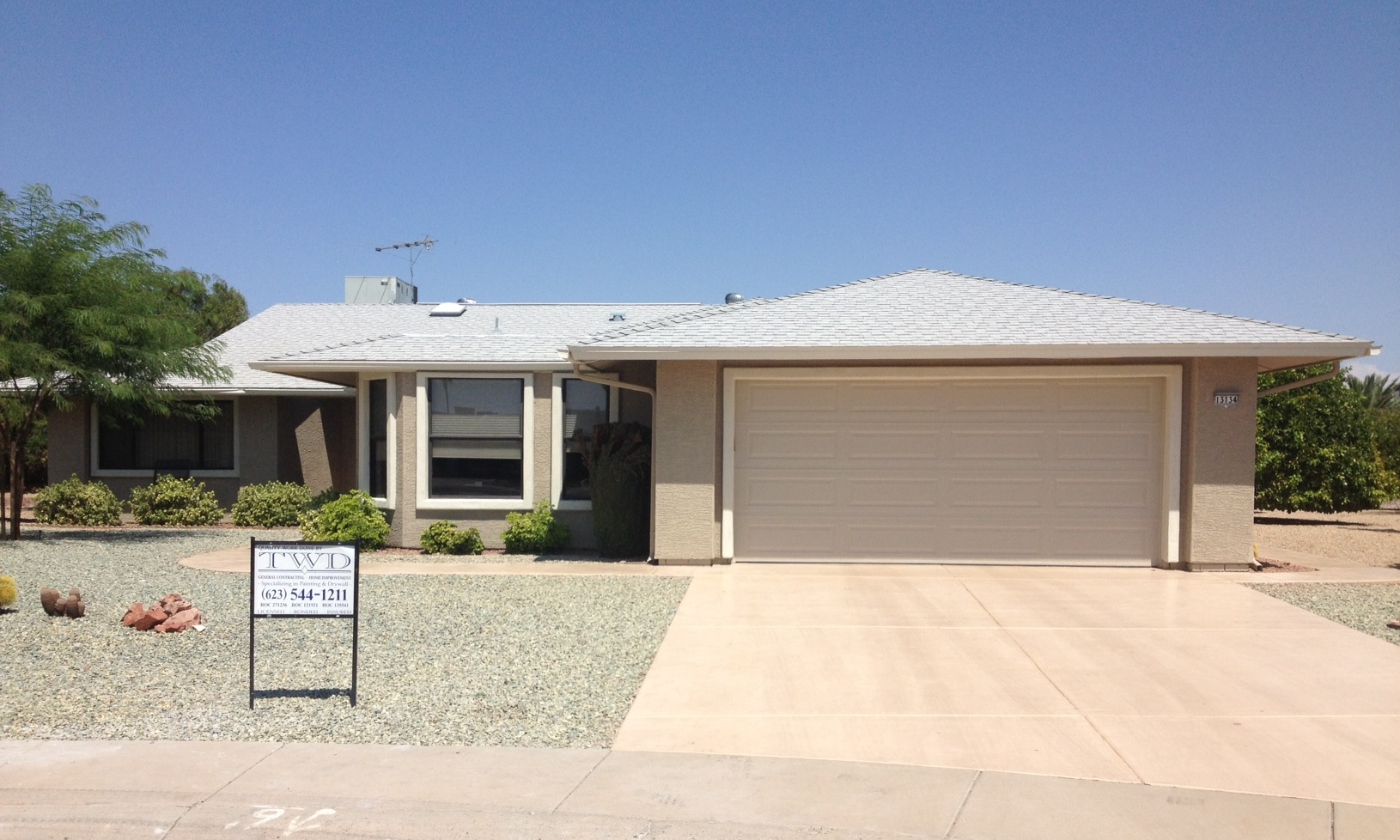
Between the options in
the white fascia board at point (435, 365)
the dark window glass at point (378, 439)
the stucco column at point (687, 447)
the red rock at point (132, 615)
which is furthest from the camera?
the dark window glass at point (378, 439)

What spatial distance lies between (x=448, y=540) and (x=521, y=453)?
1.53 meters

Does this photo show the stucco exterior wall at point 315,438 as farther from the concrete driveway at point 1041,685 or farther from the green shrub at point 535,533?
the concrete driveway at point 1041,685

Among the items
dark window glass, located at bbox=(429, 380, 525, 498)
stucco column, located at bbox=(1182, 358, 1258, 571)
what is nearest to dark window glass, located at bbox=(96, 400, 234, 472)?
dark window glass, located at bbox=(429, 380, 525, 498)

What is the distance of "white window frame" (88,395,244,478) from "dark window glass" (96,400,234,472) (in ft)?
0.19

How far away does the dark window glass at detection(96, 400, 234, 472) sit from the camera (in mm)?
18969

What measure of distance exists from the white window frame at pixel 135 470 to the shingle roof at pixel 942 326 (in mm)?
9357

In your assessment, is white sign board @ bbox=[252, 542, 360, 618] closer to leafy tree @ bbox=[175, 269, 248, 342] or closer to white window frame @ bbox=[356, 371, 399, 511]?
white window frame @ bbox=[356, 371, 399, 511]

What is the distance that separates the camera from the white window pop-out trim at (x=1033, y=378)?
12.2 m

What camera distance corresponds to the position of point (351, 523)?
46.4 feet

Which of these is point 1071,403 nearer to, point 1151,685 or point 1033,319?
point 1033,319

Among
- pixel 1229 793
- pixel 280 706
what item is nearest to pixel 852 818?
pixel 1229 793

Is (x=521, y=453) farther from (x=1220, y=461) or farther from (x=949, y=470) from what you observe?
(x=1220, y=461)

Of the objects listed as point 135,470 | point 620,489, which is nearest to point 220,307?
point 135,470

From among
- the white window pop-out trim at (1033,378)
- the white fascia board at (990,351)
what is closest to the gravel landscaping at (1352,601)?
the white window pop-out trim at (1033,378)
